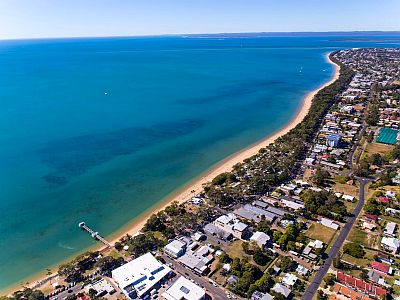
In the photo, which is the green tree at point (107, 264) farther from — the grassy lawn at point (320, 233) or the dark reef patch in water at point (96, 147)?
the grassy lawn at point (320, 233)

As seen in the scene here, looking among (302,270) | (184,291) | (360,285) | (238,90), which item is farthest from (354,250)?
(238,90)

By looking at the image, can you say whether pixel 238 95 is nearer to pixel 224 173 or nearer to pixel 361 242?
pixel 224 173

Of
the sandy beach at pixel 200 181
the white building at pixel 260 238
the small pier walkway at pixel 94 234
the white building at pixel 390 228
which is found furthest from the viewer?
the sandy beach at pixel 200 181

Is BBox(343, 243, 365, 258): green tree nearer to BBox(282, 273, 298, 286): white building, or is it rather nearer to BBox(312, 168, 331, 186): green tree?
BBox(282, 273, 298, 286): white building

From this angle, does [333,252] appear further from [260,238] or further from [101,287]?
[101,287]

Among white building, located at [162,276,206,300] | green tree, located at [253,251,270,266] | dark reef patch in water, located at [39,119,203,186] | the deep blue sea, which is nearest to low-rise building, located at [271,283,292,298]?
green tree, located at [253,251,270,266]

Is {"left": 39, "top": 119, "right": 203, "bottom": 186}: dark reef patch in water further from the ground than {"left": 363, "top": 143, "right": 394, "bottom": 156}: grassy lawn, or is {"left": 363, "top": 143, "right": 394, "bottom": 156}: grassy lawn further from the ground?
{"left": 39, "top": 119, "right": 203, "bottom": 186}: dark reef patch in water

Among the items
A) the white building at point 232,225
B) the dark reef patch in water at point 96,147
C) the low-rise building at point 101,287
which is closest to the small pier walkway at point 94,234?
the low-rise building at point 101,287
